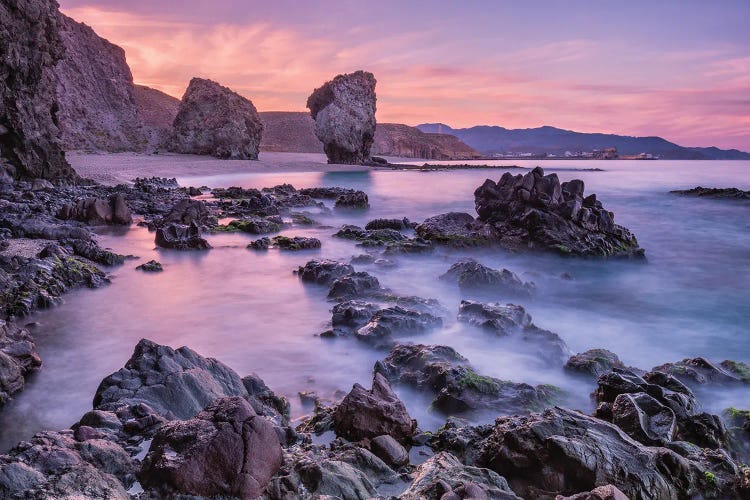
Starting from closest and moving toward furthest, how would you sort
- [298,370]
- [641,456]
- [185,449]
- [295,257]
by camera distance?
1. [185,449]
2. [641,456]
3. [298,370]
4. [295,257]

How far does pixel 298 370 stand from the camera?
18.9 ft

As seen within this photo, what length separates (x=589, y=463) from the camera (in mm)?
3135

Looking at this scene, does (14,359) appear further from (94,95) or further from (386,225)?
(94,95)

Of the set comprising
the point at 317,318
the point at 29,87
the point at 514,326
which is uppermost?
the point at 29,87

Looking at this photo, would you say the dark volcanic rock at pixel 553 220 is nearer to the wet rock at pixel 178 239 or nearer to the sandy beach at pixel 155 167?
the wet rock at pixel 178 239

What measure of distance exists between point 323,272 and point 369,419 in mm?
5681

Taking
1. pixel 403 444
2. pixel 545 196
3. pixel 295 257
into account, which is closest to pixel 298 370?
pixel 403 444

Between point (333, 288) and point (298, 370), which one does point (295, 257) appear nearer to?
point (333, 288)

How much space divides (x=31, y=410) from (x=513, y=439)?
13.2ft

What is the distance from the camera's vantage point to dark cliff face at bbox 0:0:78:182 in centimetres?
1573

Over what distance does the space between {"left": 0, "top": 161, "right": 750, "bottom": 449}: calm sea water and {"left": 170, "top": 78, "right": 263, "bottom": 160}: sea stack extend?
40519 mm

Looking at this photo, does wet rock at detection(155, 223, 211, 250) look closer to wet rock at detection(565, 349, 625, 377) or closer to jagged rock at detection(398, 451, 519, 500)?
wet rock at detection(565, 349, 625, 377)

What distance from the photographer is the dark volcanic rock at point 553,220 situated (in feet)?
42.4

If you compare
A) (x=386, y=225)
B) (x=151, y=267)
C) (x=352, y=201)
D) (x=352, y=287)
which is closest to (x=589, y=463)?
(x=352, y=287)
